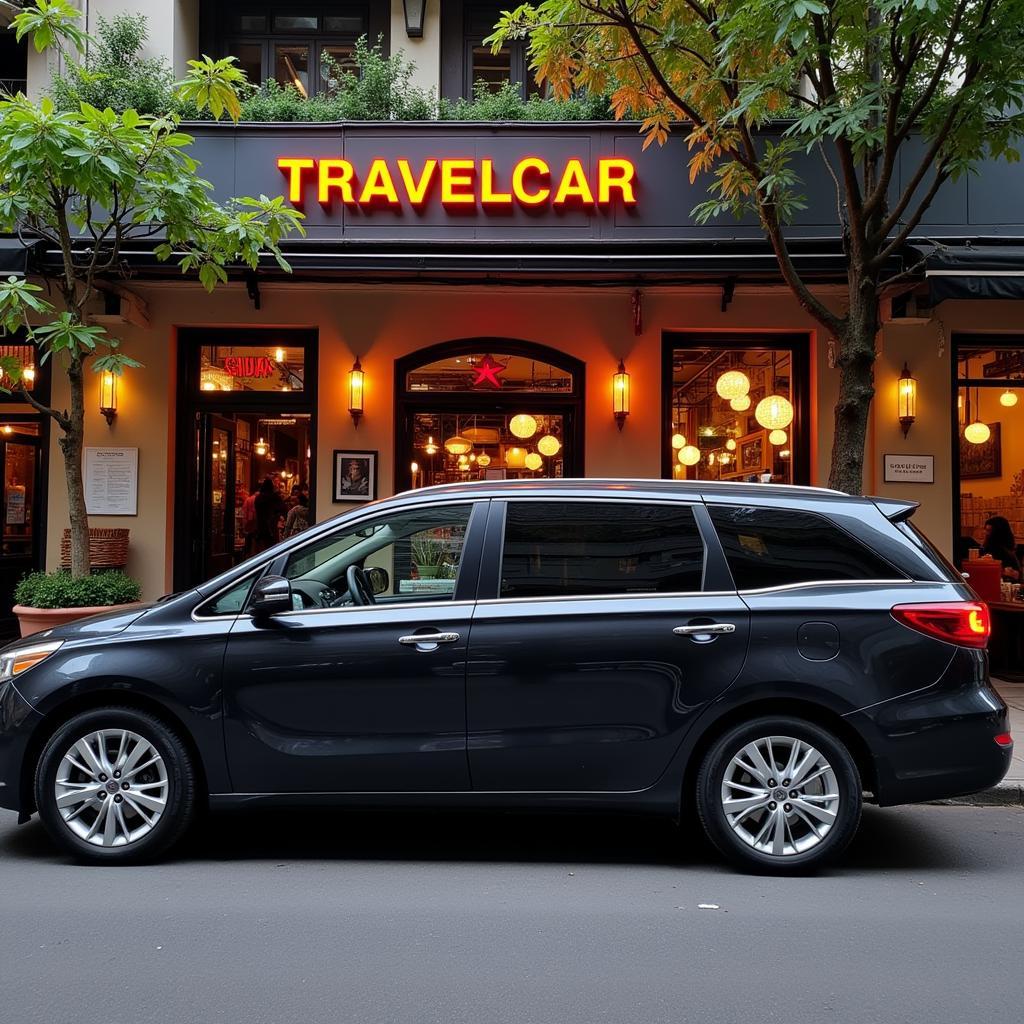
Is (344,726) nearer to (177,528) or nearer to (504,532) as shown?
(504,532)

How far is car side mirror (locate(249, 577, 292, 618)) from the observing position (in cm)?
441

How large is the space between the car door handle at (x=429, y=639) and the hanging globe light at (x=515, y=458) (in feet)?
21.5

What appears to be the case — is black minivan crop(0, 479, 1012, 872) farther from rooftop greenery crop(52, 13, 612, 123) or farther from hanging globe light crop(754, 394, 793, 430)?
rooftop greenery crop(52, 13, 612, 123)

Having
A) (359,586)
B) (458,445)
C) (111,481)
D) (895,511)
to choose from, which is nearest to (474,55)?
(458,445)

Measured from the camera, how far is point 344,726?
4.46 metres

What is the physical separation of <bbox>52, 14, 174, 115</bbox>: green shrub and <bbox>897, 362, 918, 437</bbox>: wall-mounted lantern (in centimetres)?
888

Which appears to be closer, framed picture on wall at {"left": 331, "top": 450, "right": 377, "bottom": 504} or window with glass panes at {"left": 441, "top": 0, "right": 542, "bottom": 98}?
framed picture on wall at {"left": 331, "top": 450, "right": 377, "bottom": 504}

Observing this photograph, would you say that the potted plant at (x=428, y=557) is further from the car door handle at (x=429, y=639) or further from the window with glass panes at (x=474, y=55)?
the window with glass panes at (x=474, y=55)

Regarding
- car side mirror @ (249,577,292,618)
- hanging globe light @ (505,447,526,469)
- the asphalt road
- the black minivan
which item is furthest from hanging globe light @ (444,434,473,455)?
car side mirror @ (249,577,292,618)

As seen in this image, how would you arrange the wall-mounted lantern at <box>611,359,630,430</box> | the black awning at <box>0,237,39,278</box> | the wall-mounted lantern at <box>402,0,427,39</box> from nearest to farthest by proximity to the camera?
the black awning at <box>0,237,39,278</box> < the wall-mounted lantern at <box>611,359,630,430</box> < the wall-mounted lantern at <box>402,0,427,39</box>

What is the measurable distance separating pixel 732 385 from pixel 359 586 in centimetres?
693

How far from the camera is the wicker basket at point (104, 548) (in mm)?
9906

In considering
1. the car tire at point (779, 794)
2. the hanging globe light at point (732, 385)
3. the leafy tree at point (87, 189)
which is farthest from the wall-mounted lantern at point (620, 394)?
the car tire at point (779, 794)

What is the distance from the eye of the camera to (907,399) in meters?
10.2
